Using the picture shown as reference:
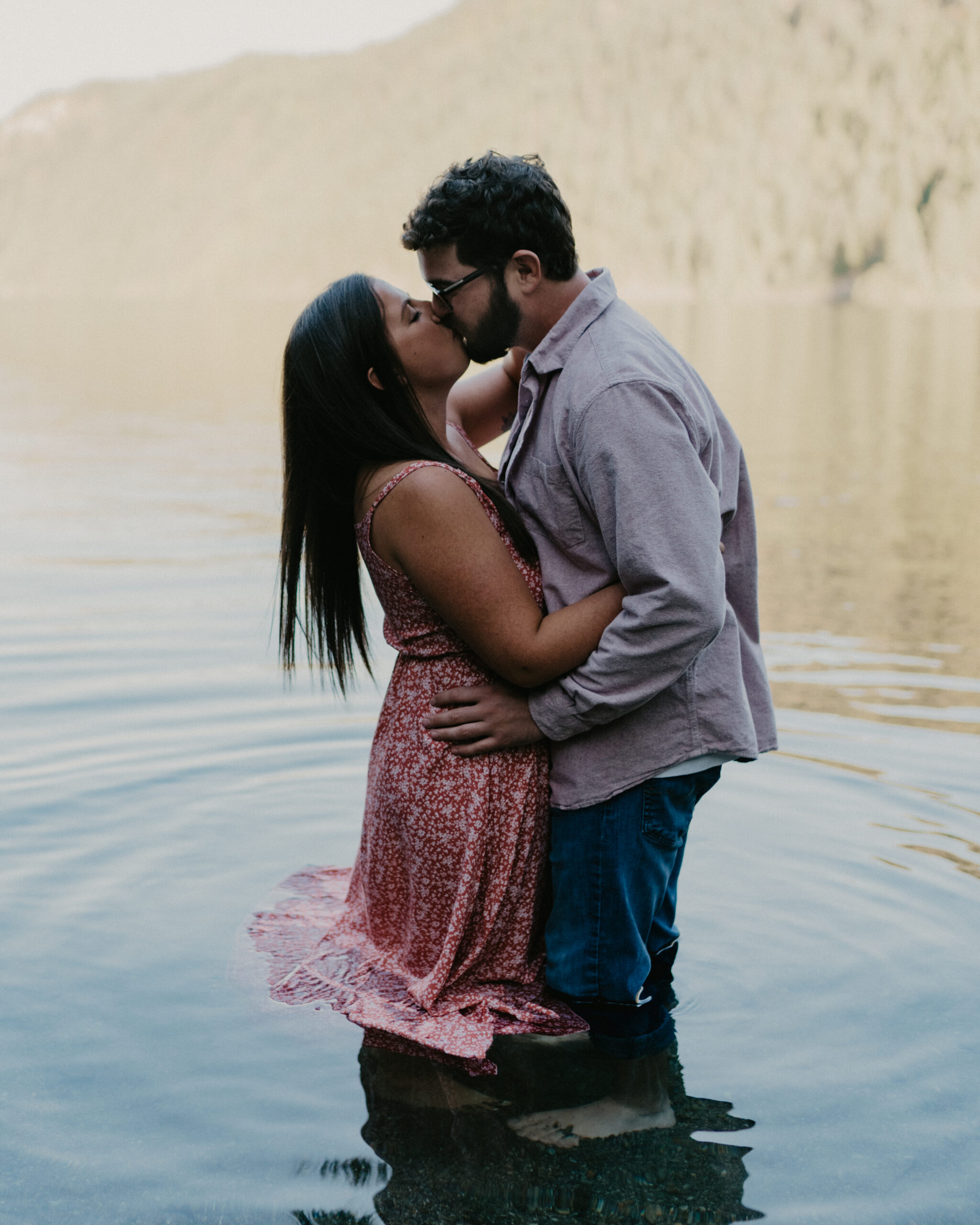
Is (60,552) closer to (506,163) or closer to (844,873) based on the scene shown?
(844,873)

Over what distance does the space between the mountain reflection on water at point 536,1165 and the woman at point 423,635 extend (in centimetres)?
17

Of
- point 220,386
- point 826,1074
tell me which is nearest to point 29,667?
point 826,1074

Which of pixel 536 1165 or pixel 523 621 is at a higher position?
pixel 523 621

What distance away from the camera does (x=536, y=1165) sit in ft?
10.4

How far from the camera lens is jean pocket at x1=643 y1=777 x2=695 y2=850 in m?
3.15

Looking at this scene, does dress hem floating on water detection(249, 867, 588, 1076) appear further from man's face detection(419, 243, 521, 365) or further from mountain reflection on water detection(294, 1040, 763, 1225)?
man's face detection(419, 243, 521, 365)

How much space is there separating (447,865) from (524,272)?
1447mm

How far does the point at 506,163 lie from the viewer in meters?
2.99

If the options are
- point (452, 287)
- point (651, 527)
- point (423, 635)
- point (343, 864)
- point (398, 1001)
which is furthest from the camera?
point (343, 864)

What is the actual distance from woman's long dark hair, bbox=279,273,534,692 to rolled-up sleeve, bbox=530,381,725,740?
1.26ft

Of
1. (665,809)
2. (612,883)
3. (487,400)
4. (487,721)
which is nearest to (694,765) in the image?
(665,809)

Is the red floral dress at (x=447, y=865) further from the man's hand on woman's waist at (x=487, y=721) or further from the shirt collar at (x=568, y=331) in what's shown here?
the shirt collar at (x=568, y=331)

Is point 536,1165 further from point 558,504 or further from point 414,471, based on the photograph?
point 414,471

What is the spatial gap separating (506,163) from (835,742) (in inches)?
155
